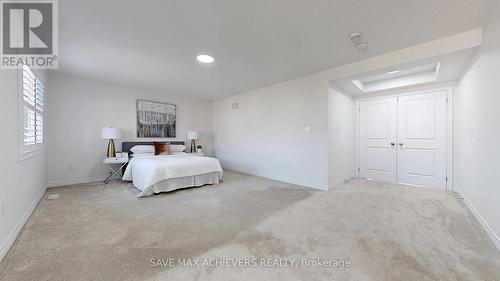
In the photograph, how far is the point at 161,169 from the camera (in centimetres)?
339

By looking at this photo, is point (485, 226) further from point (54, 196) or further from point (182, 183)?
point (54, 196)

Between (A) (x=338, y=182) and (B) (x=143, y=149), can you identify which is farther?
(B) (x=143, y=149)

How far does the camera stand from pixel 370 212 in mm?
2609

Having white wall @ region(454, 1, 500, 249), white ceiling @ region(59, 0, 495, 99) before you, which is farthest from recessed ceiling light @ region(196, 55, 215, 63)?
white wall @ region(454, 1, 500, 249)

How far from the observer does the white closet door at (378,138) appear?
14.3 feet

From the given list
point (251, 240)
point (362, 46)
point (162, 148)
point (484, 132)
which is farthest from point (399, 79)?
point (162, 148)

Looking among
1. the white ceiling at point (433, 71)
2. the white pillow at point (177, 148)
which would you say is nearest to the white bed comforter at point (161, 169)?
the white pillow at point (177, 148)

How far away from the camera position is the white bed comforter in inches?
131

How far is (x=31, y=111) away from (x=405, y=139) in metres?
6.71

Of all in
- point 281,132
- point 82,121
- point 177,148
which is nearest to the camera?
point 82,121

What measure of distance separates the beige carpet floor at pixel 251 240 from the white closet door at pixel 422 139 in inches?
37.5

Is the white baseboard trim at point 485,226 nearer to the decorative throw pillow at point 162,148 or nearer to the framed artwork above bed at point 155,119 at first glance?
the decorative throw pillow at point 162,148

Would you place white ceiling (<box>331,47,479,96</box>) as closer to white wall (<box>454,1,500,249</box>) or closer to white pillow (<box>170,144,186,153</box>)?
white wall (<box>454,1,500,249</box>)

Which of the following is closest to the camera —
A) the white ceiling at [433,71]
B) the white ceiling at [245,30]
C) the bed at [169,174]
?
the white ceiling at [245,30]
